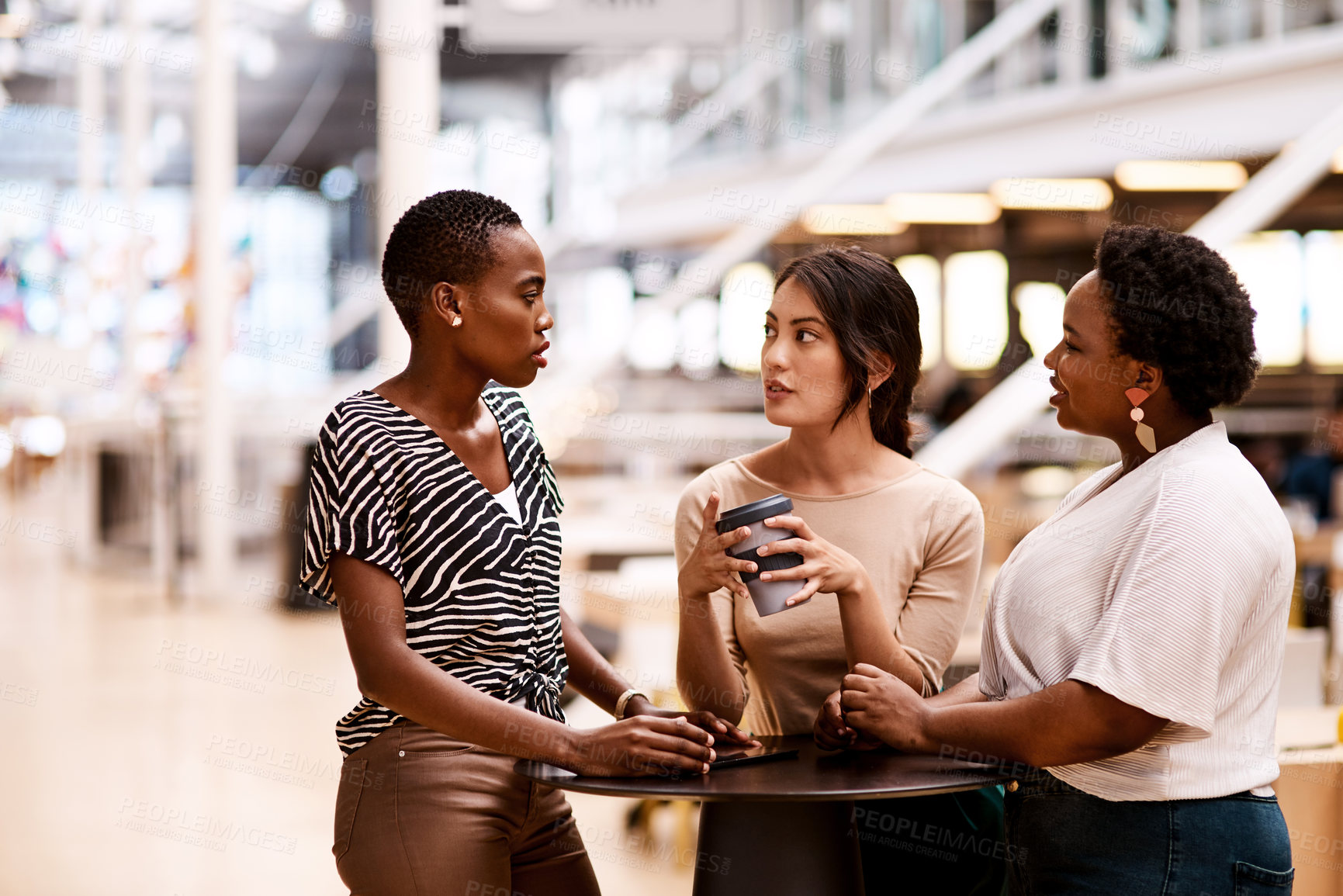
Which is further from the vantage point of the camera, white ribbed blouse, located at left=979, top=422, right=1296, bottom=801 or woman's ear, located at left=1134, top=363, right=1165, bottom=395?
woman's ear, located at left=1134, top=363, right=1165, bottom=395

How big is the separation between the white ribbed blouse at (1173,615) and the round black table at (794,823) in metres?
0.17

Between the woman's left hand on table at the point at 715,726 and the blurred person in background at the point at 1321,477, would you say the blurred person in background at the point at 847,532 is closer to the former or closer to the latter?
the woman's left hand on table at the point at 715,726

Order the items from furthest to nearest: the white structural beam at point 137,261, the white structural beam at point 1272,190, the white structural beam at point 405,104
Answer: the white structural beam at point 137,261 → the white structural beam at point 405,104 → the white structural beam at point 1272,190

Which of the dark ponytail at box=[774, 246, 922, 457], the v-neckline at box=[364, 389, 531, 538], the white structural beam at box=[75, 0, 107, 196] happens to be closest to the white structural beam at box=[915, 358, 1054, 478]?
the dark ponytail at box=[774, 246, 922, 457]

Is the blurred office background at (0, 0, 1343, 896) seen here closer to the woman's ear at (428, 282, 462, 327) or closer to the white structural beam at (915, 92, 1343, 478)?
the white structural beam at (915, 92, 1343, 478)

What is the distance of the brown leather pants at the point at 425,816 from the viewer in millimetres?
1651

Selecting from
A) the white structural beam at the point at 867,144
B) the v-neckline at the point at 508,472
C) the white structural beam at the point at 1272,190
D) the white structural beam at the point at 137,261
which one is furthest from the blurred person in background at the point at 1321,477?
the white structural beam at the point at 137,261

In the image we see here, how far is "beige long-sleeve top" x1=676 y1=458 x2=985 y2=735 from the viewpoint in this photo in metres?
1.99

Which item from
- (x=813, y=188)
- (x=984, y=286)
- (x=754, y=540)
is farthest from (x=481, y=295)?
(x=984, y=286)

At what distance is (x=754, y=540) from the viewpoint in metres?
1.68

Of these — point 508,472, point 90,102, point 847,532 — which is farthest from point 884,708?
point 90,102

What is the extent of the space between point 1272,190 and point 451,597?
158 inches

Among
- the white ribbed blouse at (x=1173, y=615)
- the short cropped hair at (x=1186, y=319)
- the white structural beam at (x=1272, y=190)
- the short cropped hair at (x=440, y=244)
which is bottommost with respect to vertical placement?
the white ribbed blouse at (x=1173, y=615)

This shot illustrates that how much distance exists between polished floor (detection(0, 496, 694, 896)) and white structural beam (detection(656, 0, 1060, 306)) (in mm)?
2868
